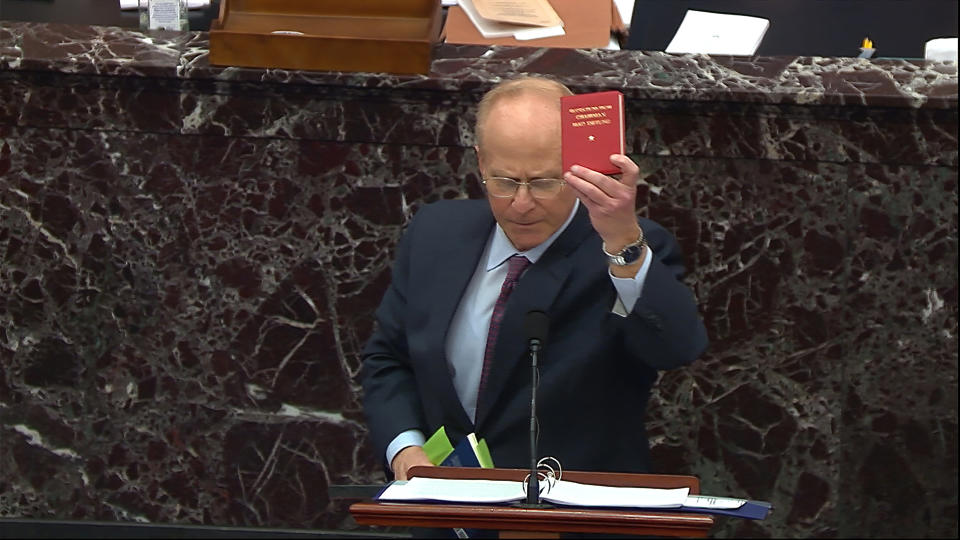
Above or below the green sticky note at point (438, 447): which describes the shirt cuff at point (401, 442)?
below

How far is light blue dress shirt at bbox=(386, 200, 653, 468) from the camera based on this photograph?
272cm

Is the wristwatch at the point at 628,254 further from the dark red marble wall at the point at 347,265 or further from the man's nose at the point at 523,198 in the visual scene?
the dark red marble wall at the point at 347,265

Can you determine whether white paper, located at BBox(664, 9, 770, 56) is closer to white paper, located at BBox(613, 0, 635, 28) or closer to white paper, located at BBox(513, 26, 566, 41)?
white paper, located at BBox(613, 0, 635, 28)

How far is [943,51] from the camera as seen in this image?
352 centimetres

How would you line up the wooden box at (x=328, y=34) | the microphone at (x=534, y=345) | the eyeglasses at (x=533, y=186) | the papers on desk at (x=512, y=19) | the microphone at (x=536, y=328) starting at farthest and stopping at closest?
1. the papers on desk at (x=512, y=19)
2. the wooden box at (x=328, y=34)
3. the eyeglasses at (x=533, y=186)
4. the microphone at (x=536, y=328)
5. the microphone at (x=534, y=345)

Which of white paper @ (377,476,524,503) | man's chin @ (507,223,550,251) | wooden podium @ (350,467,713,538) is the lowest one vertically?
white paper @ (377,476,524,503)

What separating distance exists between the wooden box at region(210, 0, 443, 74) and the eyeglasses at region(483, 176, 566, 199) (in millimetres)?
834

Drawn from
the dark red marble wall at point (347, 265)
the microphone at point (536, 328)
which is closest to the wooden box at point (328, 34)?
the dark red marble wall at point (347, 265)

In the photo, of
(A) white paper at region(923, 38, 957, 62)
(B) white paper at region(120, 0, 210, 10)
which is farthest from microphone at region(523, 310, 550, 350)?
(B) white paper at region(120, 0, 210, 10)

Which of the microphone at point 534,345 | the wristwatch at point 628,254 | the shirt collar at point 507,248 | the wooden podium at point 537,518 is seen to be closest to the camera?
the wooden podium at point 537,518

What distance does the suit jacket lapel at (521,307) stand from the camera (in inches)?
104

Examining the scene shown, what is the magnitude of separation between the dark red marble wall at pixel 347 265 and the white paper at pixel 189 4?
19.5 inches

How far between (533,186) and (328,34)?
1.11 metres

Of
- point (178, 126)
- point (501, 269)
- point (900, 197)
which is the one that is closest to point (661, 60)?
point (900, 197)
